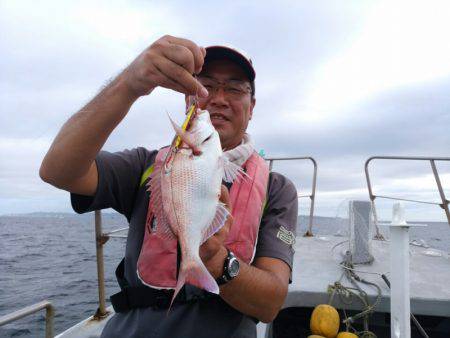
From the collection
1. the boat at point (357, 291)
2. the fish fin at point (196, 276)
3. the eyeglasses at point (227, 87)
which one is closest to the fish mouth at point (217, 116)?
the eyeglasses at point (227, 87)

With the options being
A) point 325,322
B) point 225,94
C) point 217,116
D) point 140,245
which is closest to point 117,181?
point 140,245

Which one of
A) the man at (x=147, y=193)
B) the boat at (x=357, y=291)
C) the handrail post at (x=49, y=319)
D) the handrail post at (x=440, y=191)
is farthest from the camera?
the handrail post at (x=440, y=191)

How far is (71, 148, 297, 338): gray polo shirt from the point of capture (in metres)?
2.22

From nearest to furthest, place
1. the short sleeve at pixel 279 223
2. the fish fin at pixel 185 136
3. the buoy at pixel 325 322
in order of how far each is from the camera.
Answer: the fish fin at pixel 185 136
the short sleeve at pixel 279 223
the buoy at pixel 325 322

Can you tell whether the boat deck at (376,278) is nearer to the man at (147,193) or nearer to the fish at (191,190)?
the man at (147,193)

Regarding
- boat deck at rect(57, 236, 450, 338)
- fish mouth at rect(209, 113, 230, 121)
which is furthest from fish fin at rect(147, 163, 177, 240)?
boat deck at rect(57, 236, 450, 338)

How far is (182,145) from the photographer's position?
1862 mm

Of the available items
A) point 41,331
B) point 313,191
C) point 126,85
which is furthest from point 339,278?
point 41,331

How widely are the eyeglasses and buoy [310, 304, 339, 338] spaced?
259 cm

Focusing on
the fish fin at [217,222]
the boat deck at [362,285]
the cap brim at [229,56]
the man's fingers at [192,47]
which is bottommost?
the boat deck at [362,285]

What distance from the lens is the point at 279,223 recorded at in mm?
2607

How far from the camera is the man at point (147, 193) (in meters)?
1.78

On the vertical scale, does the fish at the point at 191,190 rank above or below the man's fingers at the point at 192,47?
below

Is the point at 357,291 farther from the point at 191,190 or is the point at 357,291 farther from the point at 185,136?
the point at 185,136
